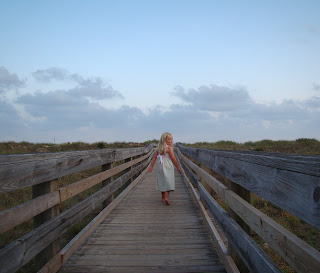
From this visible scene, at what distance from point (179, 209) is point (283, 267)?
2.17m

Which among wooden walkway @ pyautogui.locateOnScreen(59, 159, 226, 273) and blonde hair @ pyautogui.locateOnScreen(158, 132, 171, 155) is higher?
blonde hair @ pyautogui.locateOnScreen(158, 132, 171, 155)

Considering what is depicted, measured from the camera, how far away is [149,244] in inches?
144

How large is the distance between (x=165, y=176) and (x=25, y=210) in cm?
432

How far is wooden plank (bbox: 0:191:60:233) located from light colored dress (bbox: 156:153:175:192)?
12.0ft

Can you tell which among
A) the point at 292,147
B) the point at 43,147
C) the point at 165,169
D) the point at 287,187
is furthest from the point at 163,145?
the point at 43,147

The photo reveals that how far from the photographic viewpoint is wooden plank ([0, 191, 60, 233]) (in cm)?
192

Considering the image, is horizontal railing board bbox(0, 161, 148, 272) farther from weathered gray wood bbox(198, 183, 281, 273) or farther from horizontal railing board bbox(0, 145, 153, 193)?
weathered gray wood bbox(198, 183, 281, 273)

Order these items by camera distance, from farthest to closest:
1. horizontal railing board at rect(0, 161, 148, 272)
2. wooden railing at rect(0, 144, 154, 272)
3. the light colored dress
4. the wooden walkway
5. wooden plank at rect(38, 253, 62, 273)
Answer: the light colored dress, the wooden walkway, wooden plank at rect(38, 253, 62, 273), wooden railing at rect(0, 144, 154, 272), horizontal railing board at rect(0, 161, 148, 272)

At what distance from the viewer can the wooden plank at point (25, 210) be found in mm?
1923

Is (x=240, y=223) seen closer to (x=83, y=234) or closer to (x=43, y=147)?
→ (x=83, y=234)

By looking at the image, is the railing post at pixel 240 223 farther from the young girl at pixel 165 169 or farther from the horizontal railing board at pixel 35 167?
the young girl at pixel 165 169

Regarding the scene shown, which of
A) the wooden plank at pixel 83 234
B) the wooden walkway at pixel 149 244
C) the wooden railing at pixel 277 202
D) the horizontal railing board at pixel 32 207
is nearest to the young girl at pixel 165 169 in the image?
the wooden walkway at pixel 149 244

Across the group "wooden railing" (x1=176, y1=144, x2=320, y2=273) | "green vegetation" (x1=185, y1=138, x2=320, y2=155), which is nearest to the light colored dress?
"wooden railing" (x1=176, y1=144, x2=320, y2=273)

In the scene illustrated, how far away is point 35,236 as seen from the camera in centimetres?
227
